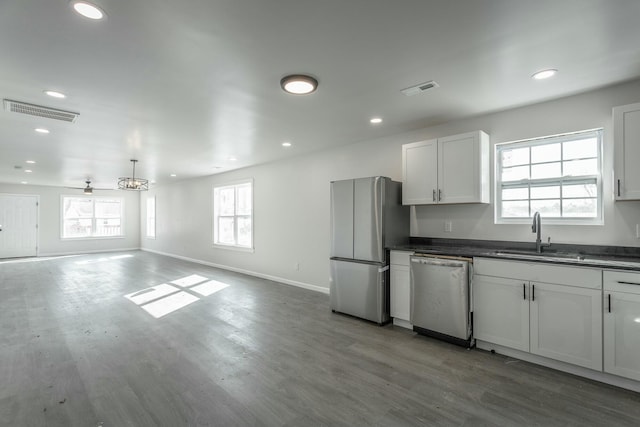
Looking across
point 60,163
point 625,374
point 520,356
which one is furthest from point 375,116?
point 60,163

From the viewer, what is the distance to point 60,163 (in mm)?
6215

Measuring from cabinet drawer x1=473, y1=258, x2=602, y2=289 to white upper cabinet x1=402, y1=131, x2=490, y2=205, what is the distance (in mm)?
730

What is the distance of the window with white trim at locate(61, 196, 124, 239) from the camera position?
10.8 metres

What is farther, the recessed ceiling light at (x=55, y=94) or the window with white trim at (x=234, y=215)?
the window with white trim at (x=234, y=215)

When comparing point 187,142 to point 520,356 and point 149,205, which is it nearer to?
point 520,356

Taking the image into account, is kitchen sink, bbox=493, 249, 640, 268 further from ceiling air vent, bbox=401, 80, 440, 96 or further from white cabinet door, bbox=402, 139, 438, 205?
ceiling air vent, bbox=401, 80, 440, 96

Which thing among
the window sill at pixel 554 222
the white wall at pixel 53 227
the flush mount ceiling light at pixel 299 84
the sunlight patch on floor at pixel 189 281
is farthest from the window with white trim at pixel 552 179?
the white wall at pixel 53 227

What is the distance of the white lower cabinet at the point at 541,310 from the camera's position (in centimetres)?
246

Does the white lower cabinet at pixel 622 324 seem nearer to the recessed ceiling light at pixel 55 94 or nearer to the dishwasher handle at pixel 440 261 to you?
the dishwasher handle at pixel 440 261

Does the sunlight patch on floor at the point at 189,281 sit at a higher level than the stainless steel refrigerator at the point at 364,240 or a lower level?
lower

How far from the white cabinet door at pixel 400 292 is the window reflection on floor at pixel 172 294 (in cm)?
311

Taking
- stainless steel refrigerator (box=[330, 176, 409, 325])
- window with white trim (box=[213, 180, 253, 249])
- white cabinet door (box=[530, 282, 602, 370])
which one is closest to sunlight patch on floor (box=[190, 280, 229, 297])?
window with white trim (box=[213, 180, 253, 249])

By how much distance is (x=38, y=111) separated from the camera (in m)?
3.25

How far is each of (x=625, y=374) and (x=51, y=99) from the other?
562cm
